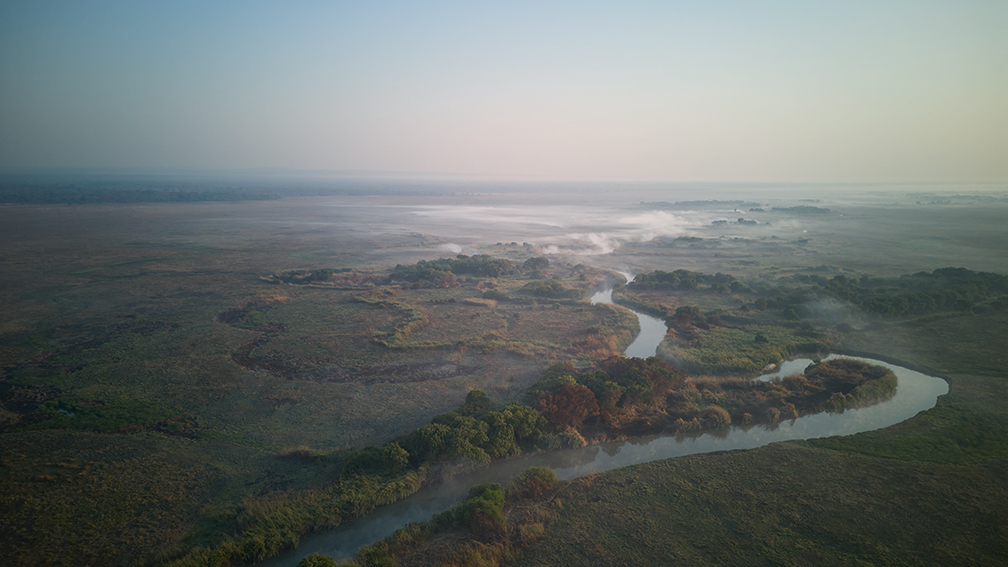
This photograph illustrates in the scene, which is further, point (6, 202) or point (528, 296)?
point (6, 202)

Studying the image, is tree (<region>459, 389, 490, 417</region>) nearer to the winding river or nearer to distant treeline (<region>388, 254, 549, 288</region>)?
the winding river

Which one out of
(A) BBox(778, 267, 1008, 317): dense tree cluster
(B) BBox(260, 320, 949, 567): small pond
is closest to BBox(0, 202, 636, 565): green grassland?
(B) BBox(260, 320, 949, 567): small pond

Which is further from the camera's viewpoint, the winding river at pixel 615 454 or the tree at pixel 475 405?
the tree at pixel 475 405

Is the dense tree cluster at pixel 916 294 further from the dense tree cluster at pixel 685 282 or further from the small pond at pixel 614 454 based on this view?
the small pond at pixel 614 454

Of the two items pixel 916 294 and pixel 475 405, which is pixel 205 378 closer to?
pixel 475 405

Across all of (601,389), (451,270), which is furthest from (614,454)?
(451,270)

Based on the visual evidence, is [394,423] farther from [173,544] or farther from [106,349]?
[106,349]

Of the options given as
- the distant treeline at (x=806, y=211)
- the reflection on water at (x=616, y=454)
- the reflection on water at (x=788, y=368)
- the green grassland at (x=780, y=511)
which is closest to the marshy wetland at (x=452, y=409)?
the green grassland at (x=780, y=511)

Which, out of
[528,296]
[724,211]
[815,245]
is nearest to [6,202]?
[528,296]

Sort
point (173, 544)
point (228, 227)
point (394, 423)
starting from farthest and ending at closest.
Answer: point (228, 227)
point (394, 423)
point (173, 544)
